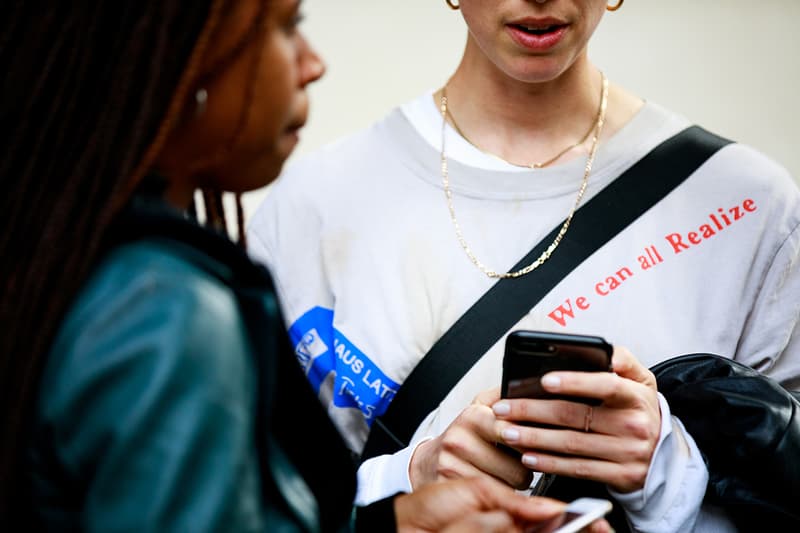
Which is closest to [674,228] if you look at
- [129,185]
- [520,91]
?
[520,91]

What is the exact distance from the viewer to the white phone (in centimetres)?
117

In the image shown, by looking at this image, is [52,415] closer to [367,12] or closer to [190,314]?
[190,314]

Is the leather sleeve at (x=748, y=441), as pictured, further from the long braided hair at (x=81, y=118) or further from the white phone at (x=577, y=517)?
the long braided hair at (x=81, y=118)

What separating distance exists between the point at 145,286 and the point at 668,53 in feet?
11.0

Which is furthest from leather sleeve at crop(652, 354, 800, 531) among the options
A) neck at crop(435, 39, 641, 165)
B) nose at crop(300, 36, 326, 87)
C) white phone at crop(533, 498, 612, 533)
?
nose at crop(300, 36, 326, 87)

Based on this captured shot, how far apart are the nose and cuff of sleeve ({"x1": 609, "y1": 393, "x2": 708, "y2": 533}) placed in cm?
79

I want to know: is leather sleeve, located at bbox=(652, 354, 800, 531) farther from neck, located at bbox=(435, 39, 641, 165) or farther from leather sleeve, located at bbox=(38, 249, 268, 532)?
leather sleeve, located at bbox=(38, 249, 268, 532)

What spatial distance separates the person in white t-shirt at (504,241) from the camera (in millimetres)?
1828

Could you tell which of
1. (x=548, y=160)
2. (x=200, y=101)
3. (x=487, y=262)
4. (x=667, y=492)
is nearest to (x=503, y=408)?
(x=667, y=492)

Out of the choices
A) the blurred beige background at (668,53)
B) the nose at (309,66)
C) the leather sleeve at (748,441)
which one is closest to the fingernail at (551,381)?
the leather sleeve at (748,441)

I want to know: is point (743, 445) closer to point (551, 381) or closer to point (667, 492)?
point (667, 492)

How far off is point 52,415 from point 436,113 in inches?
51.8

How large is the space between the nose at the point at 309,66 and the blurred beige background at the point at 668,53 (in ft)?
9.05

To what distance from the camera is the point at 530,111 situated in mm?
2049
